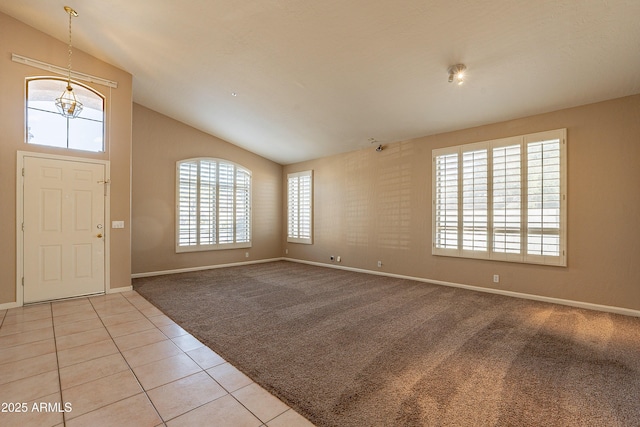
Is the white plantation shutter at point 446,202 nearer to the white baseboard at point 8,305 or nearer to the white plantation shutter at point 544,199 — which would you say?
the white plantation shutter at point 544,199

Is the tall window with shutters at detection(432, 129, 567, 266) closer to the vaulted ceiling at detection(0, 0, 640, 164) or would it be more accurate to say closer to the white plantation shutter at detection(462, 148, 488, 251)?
the white plantation shutter at detection(462, 148, 488, 251)

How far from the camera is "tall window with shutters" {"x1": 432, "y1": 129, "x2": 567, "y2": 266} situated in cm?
407

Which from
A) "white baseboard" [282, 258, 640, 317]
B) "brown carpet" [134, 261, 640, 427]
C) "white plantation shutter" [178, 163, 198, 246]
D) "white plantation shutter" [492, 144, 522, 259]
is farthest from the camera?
"white plantation shutter" [178, 163, 198, 246]

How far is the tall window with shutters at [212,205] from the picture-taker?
6332 millimetres

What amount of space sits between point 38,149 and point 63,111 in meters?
0.90

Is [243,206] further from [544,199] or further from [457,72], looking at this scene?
[544,199]

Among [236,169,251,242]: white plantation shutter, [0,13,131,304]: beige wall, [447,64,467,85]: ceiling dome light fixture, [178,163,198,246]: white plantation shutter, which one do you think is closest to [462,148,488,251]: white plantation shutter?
[447,64,467,85]: ceiling dome light fixture

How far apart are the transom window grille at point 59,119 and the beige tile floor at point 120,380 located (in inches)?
99.5

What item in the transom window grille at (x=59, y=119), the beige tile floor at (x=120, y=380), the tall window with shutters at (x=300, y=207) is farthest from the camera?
the tall window with shutters at (x=300, y=207)

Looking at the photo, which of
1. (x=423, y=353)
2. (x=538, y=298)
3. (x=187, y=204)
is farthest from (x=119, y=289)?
(x=538, y=298)

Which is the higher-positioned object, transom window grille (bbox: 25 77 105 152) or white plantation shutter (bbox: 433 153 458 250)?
transom window grille (bbox: 25 77 105 152)

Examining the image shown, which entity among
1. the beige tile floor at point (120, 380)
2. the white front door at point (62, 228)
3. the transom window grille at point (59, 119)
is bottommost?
the beige tile floor at point (120, 380)

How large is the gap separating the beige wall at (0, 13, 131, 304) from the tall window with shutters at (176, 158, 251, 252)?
1.59m

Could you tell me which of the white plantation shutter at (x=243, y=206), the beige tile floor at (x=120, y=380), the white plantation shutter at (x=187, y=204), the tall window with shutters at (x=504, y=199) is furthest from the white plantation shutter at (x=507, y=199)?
the white plantation shutter at (x=187, y=204)
